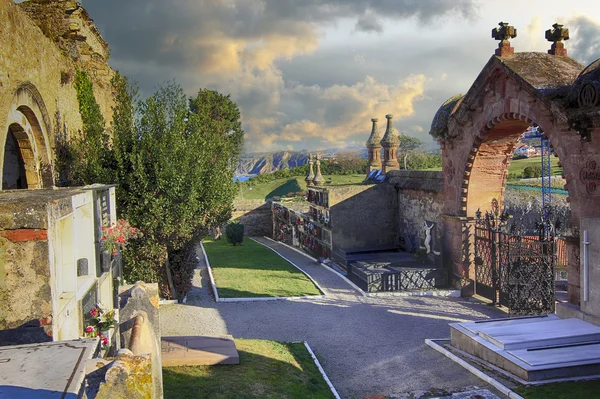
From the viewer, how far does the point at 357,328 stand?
12.6 meters

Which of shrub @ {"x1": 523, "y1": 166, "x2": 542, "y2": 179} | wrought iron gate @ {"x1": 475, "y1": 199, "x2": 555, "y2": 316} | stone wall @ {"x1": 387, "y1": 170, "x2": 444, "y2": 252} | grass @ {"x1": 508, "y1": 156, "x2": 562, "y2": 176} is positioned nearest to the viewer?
wrought iron gate @ {"x1": 475, "y1": 199, "x2": 555, "y2": 316}

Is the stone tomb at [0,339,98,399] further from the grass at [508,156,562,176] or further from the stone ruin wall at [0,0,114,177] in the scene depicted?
the grass at [508,156,562,176]

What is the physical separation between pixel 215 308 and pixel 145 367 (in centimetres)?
1107

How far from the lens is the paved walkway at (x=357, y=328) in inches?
372

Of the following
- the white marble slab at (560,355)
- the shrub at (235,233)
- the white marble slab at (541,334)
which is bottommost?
the white marble slab at (560,355)

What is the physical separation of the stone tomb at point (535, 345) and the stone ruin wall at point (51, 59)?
393 inches

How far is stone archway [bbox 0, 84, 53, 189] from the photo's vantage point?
11781 mm

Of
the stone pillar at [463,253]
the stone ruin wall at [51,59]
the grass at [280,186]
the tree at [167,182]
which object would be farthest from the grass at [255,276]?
the grass at [280,186]

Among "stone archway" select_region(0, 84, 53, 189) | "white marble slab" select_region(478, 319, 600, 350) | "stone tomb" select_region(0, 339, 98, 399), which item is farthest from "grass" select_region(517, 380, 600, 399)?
"stone archway" select_region(0, 84, 53, 189)

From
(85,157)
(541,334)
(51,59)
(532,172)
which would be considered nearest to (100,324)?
(541,334)

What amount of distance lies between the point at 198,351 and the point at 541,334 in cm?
622

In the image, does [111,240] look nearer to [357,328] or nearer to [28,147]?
[28,147]

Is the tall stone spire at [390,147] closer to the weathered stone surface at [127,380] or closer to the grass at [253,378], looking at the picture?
the grass at [253,378]

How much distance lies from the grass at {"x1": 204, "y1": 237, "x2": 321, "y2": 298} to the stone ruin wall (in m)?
6.58
